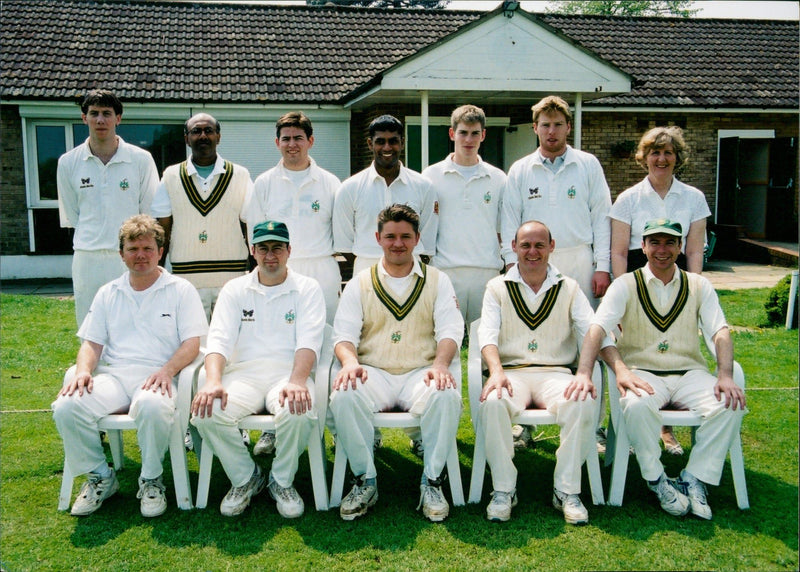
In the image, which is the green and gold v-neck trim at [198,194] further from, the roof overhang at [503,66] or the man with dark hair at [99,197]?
the roof overhang at [503,66]

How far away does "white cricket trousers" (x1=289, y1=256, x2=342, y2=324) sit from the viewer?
4.81 m

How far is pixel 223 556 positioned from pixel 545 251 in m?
2.28

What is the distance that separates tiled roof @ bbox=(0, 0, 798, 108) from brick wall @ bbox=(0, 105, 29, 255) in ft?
2.20

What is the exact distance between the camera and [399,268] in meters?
4.30

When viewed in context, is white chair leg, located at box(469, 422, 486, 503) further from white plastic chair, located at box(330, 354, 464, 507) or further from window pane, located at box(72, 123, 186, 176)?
window pane, located at box(72, 123, 186, 176)

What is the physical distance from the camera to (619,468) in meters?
3.96

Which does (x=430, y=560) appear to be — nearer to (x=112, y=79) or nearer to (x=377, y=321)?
(x=377, y=321)

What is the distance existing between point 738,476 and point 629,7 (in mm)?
38132

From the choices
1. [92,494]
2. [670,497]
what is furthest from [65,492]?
[670,497]

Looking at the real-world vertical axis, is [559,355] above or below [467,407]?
above

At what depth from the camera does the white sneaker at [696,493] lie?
3.78m

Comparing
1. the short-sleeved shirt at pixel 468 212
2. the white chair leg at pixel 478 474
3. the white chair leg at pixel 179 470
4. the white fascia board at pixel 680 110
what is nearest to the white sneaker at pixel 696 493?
the white chair leg at pixel 478 474

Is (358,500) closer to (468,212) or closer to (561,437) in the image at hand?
(561,437)

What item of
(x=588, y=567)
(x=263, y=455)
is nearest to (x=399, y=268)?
(x=263, y=455)
